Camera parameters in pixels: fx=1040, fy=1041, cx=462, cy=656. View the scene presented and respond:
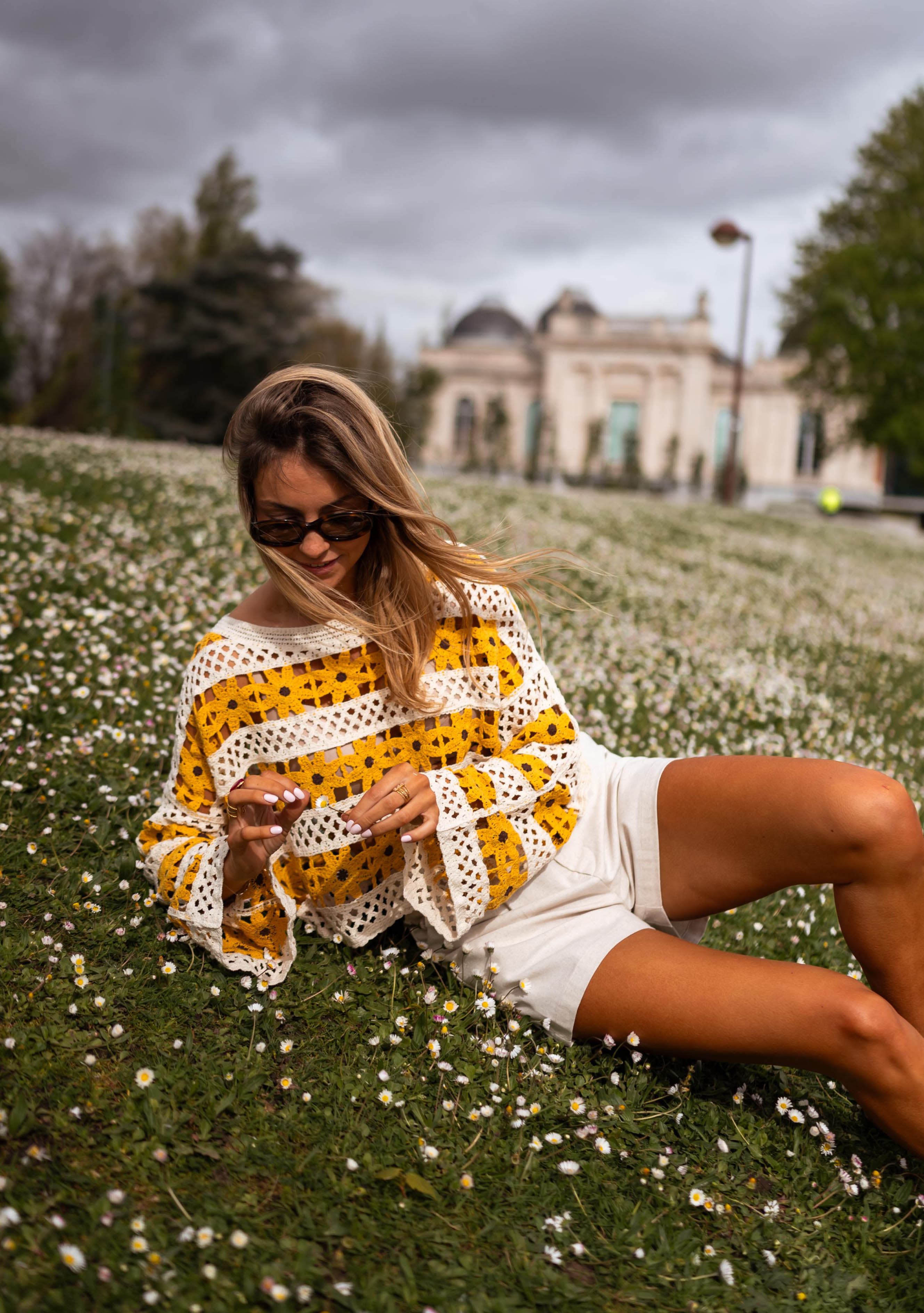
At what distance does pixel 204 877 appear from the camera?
113 inches

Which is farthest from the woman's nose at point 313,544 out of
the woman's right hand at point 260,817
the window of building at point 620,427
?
the window of building at point 620,427

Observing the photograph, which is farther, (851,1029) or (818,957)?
(818,957)

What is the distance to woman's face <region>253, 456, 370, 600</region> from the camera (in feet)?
8.72

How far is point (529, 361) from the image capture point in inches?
2354

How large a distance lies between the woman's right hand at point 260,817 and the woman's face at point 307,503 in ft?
1.91

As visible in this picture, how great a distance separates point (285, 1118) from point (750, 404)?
59.2 m

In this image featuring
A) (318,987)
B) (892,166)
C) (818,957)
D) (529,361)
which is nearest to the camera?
(318,987)

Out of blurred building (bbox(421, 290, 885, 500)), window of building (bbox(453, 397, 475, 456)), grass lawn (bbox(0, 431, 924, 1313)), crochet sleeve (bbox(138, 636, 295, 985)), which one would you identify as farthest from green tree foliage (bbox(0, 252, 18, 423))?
crochet sleeve (bbox(138, 636, 295, 985))

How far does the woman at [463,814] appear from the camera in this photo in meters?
2.60

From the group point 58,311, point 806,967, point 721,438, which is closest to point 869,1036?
point 806,967

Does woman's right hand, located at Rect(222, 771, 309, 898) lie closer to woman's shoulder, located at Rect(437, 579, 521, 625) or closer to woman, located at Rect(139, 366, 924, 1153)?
woman, located at Rect(139, 366, 924, 1153)

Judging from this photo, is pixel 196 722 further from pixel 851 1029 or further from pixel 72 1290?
pixel 851 1029

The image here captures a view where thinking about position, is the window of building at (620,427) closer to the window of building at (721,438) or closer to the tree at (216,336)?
the window of building at (721,438)

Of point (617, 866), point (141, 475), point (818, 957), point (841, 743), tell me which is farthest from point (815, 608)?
point (617, 866)
